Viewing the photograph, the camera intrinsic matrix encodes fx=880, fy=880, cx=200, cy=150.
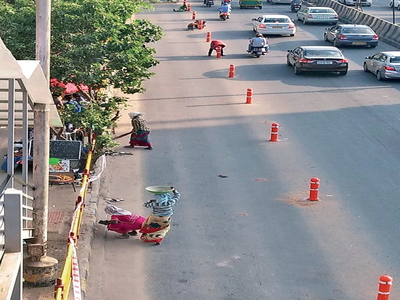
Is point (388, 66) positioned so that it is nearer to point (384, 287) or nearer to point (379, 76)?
point (379, 76)

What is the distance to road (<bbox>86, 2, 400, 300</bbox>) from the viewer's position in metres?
14.1

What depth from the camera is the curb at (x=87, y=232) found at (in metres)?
14.0

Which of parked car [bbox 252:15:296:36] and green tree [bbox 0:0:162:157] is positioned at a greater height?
green tree [bbox 0:0:162:157]

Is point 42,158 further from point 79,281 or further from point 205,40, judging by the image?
point 205,40

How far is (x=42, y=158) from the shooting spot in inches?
527

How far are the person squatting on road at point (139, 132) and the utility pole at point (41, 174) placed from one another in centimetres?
915

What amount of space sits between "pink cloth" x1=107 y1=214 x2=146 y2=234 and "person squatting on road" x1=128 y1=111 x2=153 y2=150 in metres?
6.79

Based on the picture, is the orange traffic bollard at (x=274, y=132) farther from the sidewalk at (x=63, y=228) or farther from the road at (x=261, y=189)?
the sidewalk at (x=63, y=228)

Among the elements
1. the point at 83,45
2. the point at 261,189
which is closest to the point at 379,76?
the point at 261,189

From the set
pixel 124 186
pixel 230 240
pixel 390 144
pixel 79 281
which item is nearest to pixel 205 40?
pixel 390 144

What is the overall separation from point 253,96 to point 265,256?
54.0 ft

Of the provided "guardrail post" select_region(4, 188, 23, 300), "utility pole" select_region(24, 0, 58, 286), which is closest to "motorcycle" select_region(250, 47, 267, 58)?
"utility pole" select_region(24, 0, 58, 286)

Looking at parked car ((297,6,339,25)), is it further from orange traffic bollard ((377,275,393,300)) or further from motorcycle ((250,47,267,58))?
orange traffic bollard ((377,275,393,300))

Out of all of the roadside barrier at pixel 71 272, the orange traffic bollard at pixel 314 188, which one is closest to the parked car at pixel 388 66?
the orange traffic bollard at pixel 314 188
